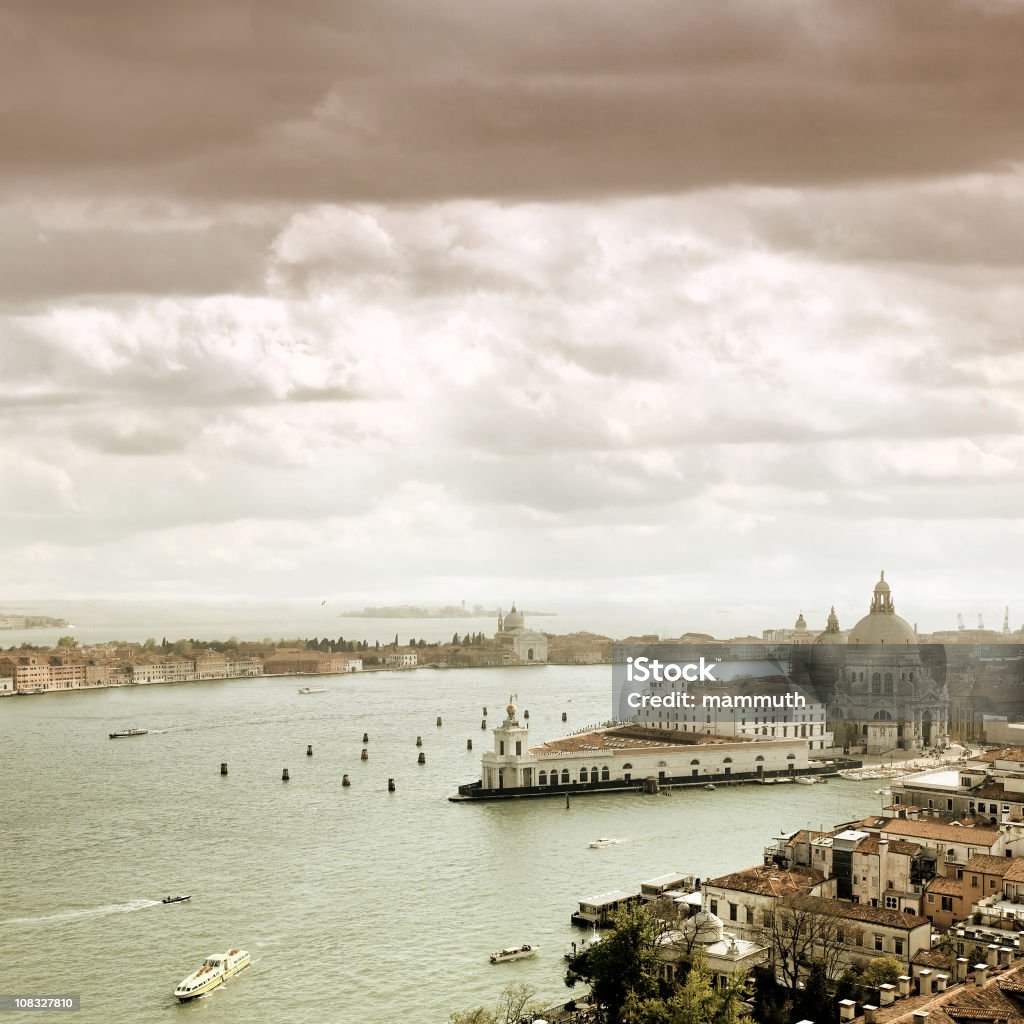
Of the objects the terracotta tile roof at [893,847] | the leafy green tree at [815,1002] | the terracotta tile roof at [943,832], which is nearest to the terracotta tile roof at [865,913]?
the terracotta tile roof at [893,847]

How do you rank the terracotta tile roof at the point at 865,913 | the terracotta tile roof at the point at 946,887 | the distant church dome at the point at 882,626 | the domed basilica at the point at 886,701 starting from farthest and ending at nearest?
the distant church dome at the point at 882,626
the domed basilica at the point at 886,701
the terracotta tile roof at the point at 946,887
the terracotta tile roof at the point at 865,913

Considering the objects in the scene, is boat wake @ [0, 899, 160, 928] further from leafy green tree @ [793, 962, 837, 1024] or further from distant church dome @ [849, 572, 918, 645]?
distant church dome @ [849, 572, 918, 645]

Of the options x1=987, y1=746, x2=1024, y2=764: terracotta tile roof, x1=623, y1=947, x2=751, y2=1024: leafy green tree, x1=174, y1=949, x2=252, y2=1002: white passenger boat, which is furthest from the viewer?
x1=987, y1=746, x2=1024, y2=764: terracotta tile roof

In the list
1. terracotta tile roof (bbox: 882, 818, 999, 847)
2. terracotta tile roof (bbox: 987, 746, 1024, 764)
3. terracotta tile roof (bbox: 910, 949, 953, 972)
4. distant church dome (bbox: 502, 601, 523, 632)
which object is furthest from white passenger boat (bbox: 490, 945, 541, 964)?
distant church dome (bbox: 502, 601, 523, 632)

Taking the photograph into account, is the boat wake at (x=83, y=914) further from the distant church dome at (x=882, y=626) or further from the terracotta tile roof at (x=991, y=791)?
the distant church dome at (x=882, y=626)

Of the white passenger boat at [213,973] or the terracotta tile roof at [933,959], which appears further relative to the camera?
the white passenger boat at [213,973]

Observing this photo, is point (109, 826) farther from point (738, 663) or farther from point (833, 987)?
point (738, 663)
